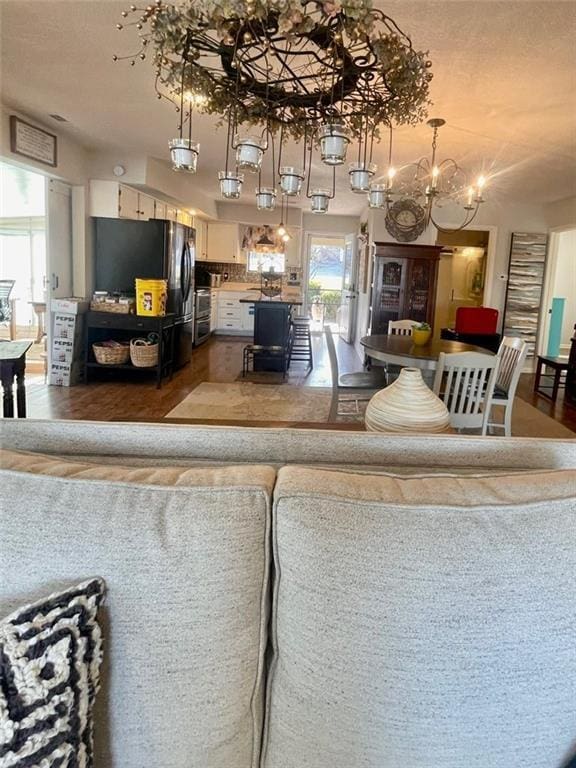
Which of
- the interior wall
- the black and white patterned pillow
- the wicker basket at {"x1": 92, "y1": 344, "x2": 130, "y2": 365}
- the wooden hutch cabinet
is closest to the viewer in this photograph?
the black and white patterned pillow

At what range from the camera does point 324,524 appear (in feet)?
2.50

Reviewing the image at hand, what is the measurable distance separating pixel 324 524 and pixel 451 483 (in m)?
0.27

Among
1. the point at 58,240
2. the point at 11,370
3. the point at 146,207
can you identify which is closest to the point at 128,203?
the point at 146,207

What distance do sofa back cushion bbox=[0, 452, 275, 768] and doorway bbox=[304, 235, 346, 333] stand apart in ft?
32.9

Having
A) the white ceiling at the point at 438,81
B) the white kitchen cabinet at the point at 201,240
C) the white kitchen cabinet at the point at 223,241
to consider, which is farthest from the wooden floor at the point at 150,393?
the white kitchen cabinet at the point at 223,241

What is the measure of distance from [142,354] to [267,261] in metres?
5.37

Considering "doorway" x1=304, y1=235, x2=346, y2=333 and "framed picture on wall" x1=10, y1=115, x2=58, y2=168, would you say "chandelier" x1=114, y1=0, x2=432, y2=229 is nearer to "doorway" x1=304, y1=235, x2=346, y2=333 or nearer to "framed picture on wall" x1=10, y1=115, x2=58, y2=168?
"framed picture on wall" x1=10, y1=115, x2=58, y2=168

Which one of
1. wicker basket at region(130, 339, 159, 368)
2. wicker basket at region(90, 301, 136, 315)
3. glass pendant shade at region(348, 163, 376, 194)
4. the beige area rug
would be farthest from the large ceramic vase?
wicker basket at region(90, 301, 136, 315)

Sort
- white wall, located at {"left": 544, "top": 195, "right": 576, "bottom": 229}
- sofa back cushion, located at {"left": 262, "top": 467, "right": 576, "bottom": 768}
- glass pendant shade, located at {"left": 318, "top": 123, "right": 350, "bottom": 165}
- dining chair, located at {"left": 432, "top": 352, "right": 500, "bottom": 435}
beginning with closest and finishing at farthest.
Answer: sofa back cushion, located at {"left": 262, "top": 467, "right": 576, "bottom": 768}, glass pendant shade, located at {"left": 318, "top": 123, "right": 350, "bottom": 165}, dining chair, located at {"left": 432, "top": 352, "right": 500, "bottom": 435}, white wall, located at {"left": 544, "top": 195, "right": 576, "bottom": 229}

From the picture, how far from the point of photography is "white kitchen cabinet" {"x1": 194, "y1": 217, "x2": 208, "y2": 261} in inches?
363

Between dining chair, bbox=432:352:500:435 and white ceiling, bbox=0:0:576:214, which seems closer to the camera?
white ceiling, bbox=0:0:576:214

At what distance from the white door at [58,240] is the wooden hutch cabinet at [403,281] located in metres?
3.77

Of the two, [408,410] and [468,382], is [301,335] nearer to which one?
[468,382]

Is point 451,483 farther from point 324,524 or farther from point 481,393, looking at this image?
point 481,393
